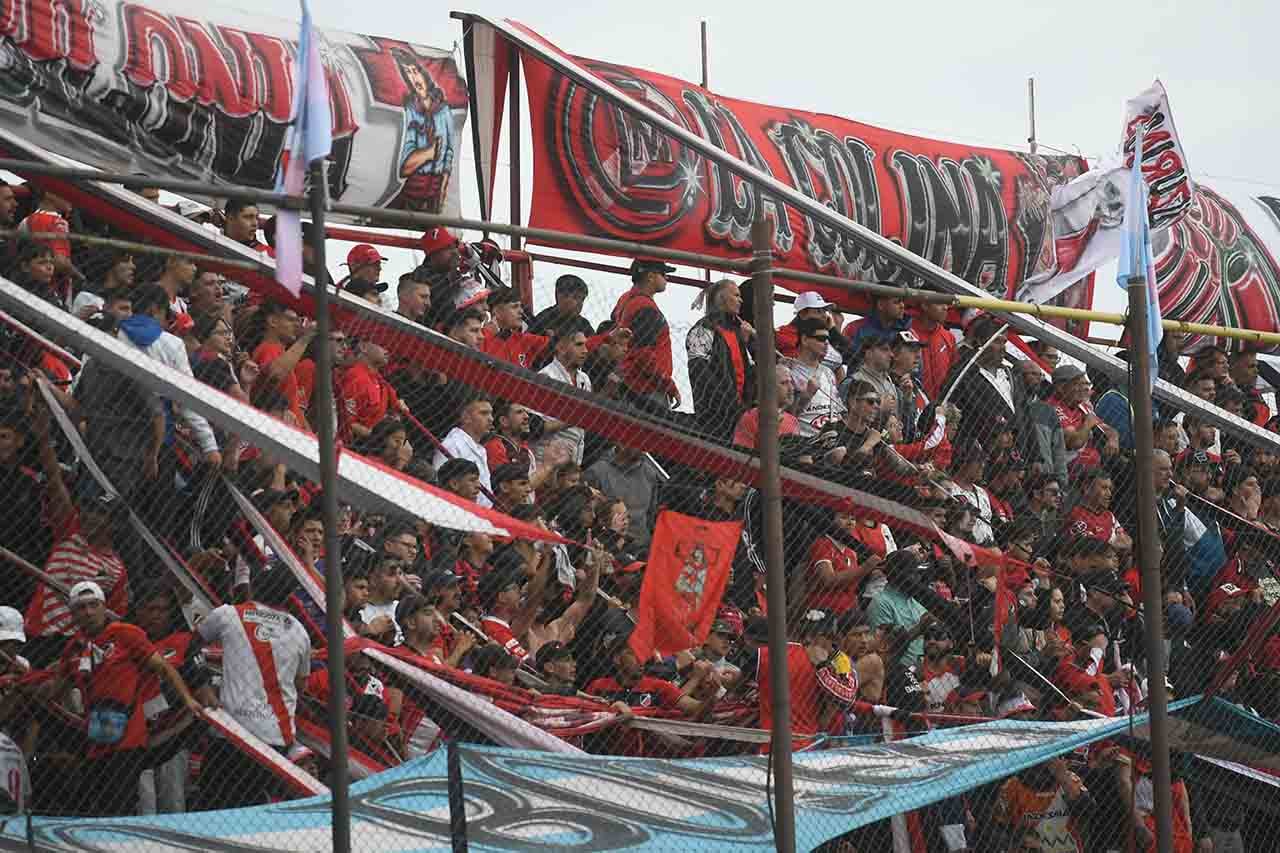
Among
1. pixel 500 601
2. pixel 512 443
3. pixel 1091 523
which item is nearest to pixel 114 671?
pixel 500 601

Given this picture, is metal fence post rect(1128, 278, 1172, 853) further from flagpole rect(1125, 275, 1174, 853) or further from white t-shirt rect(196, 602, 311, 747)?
white t-shirt rect(196, 602, 311, 747)

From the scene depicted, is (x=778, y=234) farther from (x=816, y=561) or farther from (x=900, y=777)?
(x=900, y=777)

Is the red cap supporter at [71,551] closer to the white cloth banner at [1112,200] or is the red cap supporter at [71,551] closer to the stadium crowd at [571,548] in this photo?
the stadium crowd at [571,548]

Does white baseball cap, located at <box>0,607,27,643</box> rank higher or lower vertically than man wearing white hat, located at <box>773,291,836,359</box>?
Answer: lower

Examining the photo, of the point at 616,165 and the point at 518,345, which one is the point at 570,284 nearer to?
the point at 518,345

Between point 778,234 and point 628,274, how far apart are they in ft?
4.07

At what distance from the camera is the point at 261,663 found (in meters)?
7.96

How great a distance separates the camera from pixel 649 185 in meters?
13.8

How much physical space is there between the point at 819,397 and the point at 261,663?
14.3 ft

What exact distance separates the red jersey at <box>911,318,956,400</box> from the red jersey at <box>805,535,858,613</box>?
100 inches

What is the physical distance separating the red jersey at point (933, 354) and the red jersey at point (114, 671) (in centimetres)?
590

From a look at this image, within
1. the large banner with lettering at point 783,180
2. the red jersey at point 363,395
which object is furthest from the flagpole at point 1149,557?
the large banner with lettering at point 783,180

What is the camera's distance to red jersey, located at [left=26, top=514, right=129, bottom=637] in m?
8.01

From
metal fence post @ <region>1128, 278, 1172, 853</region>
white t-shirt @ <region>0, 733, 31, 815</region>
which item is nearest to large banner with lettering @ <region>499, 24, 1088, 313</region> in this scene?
metal fence post @ <region>1128, 278, 1172, 853</region>
